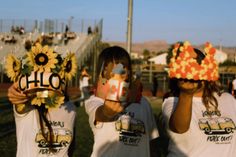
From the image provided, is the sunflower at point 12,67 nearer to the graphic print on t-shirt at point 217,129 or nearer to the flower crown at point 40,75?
the flower crown at point 40,75

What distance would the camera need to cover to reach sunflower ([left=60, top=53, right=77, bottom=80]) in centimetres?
433

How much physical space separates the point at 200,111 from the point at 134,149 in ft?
2.54

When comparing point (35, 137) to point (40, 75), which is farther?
point (35, 137)

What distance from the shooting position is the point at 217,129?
12.0 ft

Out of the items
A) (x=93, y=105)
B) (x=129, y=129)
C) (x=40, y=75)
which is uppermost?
(x=40, y=75)

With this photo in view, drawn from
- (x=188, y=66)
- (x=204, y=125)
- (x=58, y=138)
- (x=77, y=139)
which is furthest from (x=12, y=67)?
(x=77, y=139)

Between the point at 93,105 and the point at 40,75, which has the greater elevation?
the point at 40,75

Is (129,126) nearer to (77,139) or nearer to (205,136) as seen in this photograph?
(205,136)

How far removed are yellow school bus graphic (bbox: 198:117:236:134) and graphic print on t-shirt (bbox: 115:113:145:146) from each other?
0.74 m

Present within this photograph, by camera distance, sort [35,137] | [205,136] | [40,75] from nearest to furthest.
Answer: [205,136] < [40,75] < [35,137]

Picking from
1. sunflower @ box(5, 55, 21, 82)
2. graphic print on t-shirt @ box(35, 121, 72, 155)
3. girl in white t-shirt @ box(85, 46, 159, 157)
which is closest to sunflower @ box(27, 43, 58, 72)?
sunflower @ box(5, 55, 21, 82)

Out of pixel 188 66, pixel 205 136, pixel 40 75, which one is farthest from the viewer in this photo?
pixel 40 75

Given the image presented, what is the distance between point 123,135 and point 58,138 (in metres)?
0.61

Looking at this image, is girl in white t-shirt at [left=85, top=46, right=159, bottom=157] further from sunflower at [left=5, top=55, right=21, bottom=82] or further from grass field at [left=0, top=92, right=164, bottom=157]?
grass field at [left=0, top=92, right=164, bottom=157]
